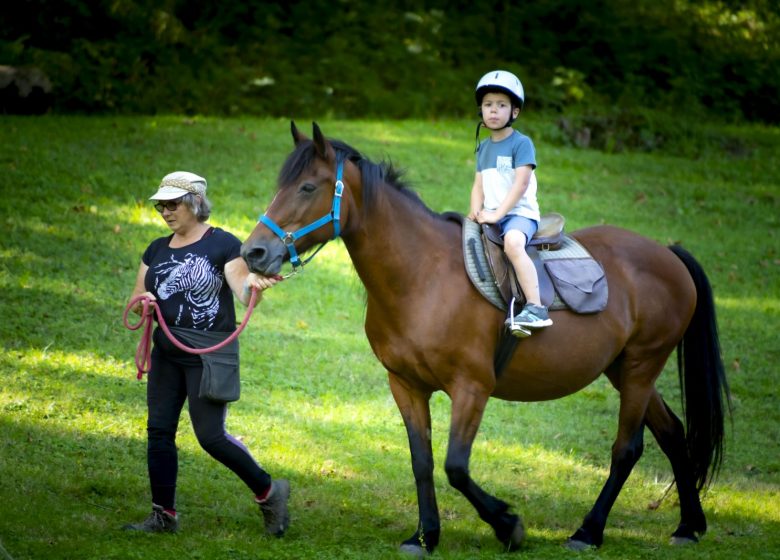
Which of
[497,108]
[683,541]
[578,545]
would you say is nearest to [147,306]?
[497,108]

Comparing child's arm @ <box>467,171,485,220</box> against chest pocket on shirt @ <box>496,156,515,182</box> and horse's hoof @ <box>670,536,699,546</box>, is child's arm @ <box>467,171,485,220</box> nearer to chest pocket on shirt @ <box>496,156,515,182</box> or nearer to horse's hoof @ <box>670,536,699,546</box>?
chest pocket on shirt @ <box>496,156,515,182</box>

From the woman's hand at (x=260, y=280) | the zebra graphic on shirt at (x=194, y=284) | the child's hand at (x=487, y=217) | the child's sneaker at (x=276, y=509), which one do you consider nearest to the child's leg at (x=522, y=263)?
the child's hand at (x=487, y=217)

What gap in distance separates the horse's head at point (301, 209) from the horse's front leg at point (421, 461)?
1022mm

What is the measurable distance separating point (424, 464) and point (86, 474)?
2218 mm

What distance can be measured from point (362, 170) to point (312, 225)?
1.58ft

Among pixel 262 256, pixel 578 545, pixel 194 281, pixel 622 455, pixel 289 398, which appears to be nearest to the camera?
pixel 262 256

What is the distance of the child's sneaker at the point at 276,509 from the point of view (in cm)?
550

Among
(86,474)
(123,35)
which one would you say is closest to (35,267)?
(86,474)

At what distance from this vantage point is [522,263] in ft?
18.4

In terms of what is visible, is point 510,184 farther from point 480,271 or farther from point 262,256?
point 262,256

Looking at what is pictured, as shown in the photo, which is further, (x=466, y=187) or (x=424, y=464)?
(x=466, y=187)

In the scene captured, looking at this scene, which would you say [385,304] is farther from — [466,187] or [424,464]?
[466,187]

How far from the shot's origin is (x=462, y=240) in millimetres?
5699

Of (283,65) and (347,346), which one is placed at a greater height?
(283,65)
